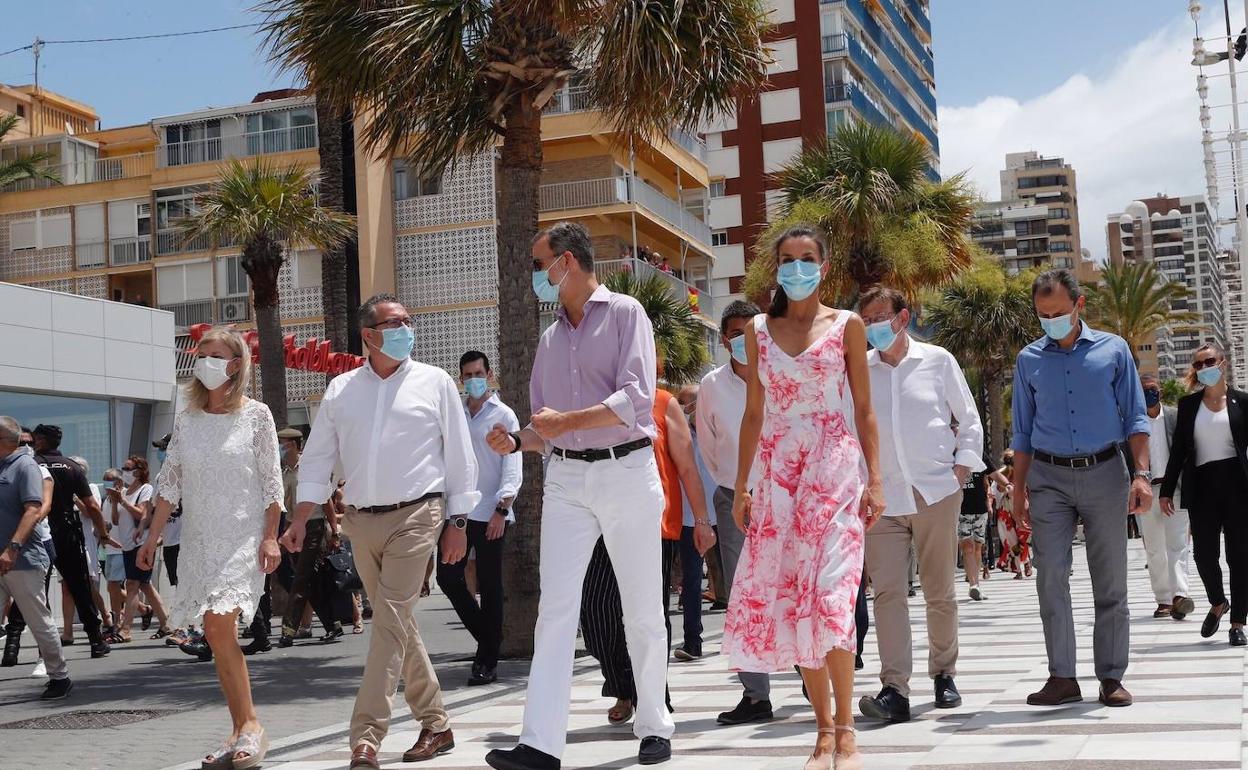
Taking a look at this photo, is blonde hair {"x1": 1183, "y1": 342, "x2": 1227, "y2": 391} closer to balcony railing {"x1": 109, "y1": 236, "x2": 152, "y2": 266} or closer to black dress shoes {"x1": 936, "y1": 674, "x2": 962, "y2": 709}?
black dress shoes {"x1": 936, "y1": 674, "x2": 962, "y2": 709}

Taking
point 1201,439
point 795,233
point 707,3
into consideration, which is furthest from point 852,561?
point 707,3

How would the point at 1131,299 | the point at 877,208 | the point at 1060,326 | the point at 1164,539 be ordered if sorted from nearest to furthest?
the point at 1060,326 < the point at 1164,539 < the point at 877,208 < the point at 1131,299

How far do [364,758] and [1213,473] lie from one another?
6824mm

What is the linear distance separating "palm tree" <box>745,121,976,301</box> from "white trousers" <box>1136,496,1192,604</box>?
13759mm

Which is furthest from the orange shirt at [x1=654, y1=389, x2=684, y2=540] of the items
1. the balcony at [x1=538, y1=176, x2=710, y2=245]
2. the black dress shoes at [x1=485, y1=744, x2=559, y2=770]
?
the balcony at [x1=538, y1=176, x2=710, y2=245]

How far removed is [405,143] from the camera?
13.9m

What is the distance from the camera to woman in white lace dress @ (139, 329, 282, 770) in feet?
22.5

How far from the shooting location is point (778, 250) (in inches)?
245

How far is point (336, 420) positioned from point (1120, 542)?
3.71m

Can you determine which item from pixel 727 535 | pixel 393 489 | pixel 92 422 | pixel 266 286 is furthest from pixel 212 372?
pixel 92 422

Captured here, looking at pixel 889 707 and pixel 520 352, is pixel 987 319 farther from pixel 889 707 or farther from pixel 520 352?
pixel 889 707

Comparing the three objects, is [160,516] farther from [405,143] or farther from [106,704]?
[405,143]

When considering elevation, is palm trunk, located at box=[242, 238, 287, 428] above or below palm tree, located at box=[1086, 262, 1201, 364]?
below

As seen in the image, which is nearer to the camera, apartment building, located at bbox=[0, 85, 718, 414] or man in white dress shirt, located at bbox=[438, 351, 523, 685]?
man in white dress shirt, located at bbox=[438, 351, 523, 685]
